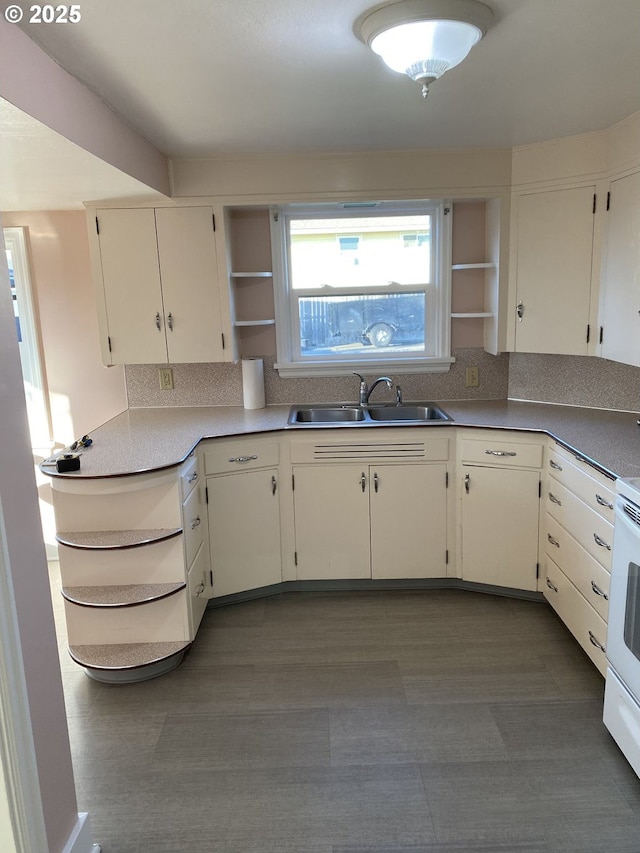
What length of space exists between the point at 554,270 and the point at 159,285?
2.10 m

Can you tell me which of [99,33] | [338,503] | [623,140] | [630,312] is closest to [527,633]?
[338,503]

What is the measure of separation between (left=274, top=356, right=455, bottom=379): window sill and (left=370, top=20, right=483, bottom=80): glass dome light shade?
196cm

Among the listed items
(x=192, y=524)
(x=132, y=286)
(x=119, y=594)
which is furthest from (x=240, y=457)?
(x=132, y=286)

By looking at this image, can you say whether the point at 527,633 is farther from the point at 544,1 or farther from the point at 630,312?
the point at 544,1

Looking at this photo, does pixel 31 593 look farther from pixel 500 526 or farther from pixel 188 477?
pixel 500 526

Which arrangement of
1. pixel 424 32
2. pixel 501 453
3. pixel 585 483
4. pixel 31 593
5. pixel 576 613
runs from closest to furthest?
pixel 31 593 → pixel 424 32 → pixel 585 483 → pixel 576 613 → pixel 501 453

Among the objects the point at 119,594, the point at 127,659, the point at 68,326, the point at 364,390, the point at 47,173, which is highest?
the point at 47,173

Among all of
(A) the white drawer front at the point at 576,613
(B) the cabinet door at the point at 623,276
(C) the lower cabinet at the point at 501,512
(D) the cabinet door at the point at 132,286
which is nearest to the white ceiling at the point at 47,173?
(D) the cabinet door at the point at 132,286

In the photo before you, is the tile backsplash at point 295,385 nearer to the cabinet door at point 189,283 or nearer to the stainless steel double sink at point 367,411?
the stainless steel double sink at point 367,411

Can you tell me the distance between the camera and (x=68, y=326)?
141 inches

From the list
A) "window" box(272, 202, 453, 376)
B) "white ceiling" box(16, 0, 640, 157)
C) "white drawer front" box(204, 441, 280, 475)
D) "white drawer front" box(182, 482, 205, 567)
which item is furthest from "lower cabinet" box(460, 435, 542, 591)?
"white ceiling" box(16, 0, 640, 157)

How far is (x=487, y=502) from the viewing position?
3.05 meters

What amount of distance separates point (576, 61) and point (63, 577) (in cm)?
273

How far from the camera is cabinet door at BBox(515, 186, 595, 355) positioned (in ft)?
9.79
